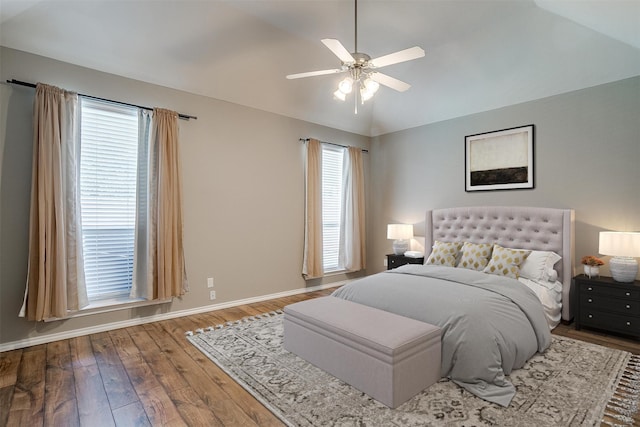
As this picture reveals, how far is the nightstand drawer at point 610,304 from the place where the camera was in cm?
312

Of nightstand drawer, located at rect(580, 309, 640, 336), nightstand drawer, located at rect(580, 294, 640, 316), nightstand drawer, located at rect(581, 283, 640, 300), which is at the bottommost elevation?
nightstand drawer, located at rect(580, 309, 640, 336)

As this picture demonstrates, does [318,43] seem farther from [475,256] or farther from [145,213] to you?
[475,256]

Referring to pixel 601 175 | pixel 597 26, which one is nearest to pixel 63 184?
pixel 597 26

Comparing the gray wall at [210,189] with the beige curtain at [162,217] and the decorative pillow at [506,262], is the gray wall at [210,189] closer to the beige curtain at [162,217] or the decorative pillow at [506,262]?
the beige curtain at [162,217]

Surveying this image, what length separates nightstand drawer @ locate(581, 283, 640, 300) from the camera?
312 cm

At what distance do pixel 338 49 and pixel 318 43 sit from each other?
189 cm

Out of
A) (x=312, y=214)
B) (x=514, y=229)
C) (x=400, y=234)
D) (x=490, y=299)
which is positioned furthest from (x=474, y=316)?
(x=312, y=214)

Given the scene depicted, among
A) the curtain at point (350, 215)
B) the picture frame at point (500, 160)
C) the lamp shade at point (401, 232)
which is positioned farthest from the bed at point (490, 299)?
the curtain at point (350, 215)

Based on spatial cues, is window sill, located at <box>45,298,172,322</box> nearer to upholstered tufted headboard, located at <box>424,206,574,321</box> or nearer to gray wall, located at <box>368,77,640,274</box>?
upholstered tufted headboard, located at <box>424,206,574,321</box>

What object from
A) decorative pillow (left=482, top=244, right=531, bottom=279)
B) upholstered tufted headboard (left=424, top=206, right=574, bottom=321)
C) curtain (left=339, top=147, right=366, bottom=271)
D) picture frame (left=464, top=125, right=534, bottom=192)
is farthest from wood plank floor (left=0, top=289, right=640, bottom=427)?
curtain (left=339, top=147, right=366, bottom=271)

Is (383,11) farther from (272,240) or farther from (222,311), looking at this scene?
(222,311)

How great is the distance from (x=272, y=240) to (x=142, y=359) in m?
2.33

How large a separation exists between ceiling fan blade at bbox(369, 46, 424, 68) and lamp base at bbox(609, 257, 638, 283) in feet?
9.81

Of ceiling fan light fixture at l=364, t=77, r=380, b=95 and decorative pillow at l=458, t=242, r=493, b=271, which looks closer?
ceiling fan light fixture at l=364, t=77, r=380, b=95
